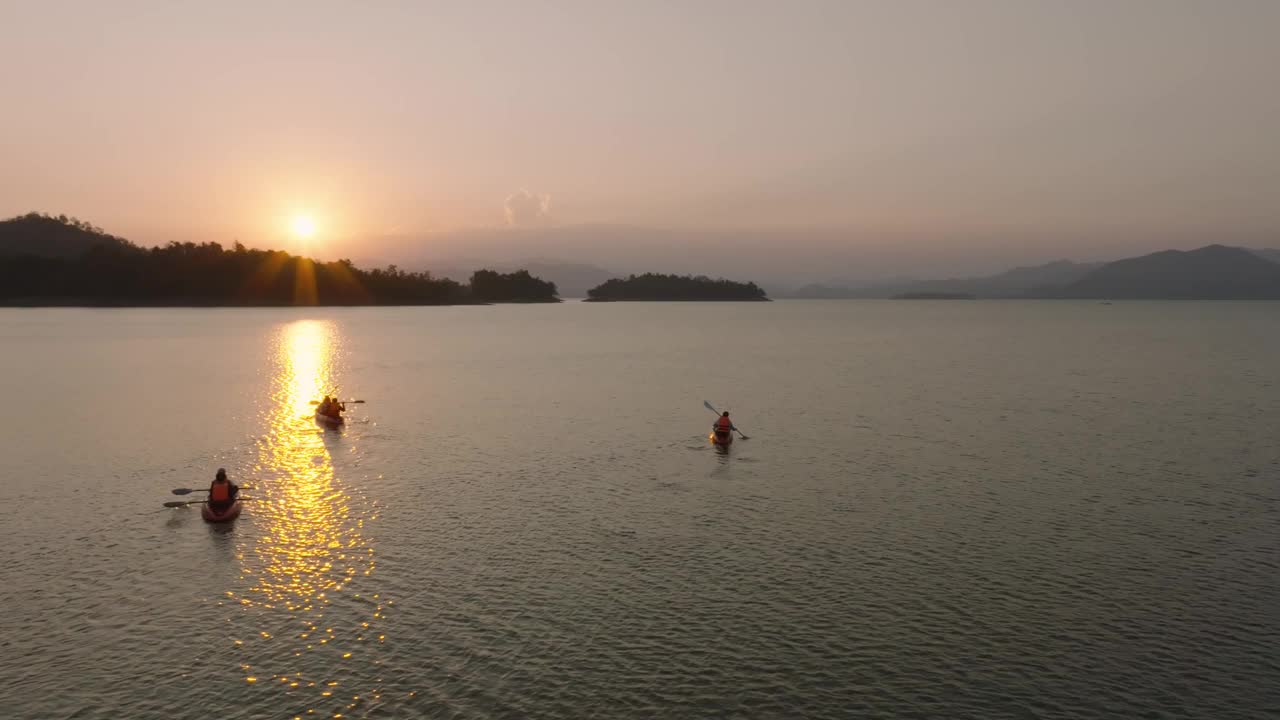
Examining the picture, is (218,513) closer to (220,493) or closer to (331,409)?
(220,493)

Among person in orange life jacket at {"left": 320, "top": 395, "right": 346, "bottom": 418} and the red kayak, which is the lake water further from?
person in orange life jacket at {"left": 320, "top": 395, "right": 346, "bottom": 418}

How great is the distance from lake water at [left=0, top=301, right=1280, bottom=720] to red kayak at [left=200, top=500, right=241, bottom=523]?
2.28 ft

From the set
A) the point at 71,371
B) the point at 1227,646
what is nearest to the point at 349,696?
the point at 1227,646

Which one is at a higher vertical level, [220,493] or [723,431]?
[220,493]

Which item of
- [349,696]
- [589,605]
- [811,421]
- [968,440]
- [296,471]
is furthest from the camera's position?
[811,421]

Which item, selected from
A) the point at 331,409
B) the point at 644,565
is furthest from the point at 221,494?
the point at 331,409

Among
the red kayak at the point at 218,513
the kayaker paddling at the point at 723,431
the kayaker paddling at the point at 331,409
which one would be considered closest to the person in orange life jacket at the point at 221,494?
the red kayak at the point at 218,513

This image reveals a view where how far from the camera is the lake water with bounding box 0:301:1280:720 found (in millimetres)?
23219

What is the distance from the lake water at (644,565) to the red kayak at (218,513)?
70 cm

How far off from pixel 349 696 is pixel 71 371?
11142 centimetres

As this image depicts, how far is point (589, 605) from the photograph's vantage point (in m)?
29.1

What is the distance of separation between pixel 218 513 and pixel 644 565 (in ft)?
73.3

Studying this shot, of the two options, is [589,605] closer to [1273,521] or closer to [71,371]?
[1273,521]

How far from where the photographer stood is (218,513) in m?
39.4
